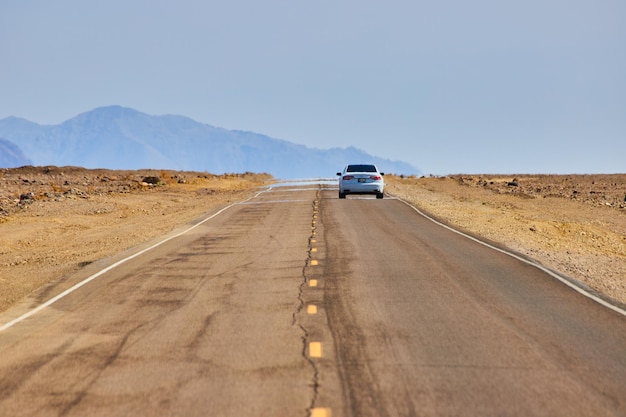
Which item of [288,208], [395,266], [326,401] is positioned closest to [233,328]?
[326,401]

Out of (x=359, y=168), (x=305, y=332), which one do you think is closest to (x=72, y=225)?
(x=359, y=168)

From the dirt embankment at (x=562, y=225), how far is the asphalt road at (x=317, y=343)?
138cm

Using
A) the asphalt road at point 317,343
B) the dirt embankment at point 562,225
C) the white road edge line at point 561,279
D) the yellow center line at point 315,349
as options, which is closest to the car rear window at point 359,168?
the dirt embankment at point 562,225

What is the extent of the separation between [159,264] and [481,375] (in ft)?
35.1

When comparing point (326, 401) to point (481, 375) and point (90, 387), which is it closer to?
point (481, 375)

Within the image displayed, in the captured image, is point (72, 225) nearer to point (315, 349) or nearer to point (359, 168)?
point (359, 168)

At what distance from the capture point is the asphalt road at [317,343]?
6949 millimetres

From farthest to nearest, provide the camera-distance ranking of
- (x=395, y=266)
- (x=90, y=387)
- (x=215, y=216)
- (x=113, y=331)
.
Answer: (x=215, y=216)
(x=395, y=266)
(x=113, y=331)
(x=90, y=387)

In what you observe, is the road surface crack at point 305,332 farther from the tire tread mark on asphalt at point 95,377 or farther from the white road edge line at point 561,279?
the white road edge line at point 561,279

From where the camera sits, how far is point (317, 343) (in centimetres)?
913

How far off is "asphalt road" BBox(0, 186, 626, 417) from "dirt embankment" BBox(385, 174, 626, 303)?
4.52 feet

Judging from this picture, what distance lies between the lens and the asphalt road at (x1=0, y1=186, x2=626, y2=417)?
6.95 m

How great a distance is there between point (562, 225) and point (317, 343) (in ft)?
77.2

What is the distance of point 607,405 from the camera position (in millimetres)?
6836
